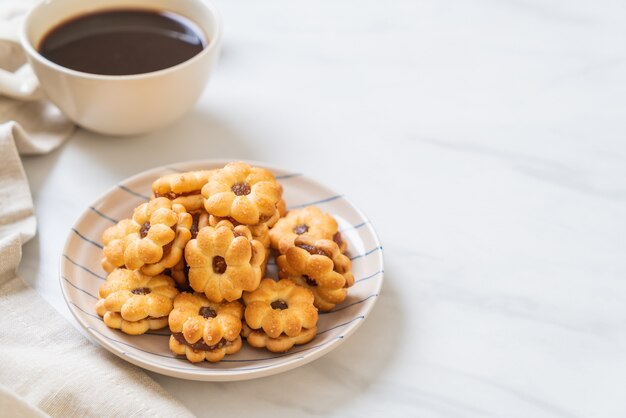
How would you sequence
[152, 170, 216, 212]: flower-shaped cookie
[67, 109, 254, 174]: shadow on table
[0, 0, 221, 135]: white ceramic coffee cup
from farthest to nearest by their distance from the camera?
[67, 109, 254, 174]: shadow on table < [0, 0, 221, 135]: white ceramic coffee cup < [152, 170, 216, 212]: flower-shaped cookie

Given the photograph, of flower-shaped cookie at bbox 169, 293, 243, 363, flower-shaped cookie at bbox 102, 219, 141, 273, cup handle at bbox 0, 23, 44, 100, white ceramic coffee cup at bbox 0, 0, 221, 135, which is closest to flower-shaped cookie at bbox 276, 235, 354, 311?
flower-shaped cookie at bbox 169, 293, 243, 363

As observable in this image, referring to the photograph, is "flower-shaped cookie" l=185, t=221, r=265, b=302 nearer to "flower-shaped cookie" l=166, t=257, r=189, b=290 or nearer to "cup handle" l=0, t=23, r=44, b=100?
"flower-shaped cookie" l=166, t=257, r=189, b=290

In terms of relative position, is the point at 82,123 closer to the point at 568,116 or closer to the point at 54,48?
the point at 54,48

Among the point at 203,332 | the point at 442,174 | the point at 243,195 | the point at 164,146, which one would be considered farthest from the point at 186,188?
the point at 442,174

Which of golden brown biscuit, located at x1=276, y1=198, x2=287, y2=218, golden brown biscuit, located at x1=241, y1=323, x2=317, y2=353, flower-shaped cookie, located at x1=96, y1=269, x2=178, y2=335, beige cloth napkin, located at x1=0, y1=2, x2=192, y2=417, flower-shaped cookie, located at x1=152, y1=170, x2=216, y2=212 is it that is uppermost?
flower-shaped cookie, located at x1=152, y1=170, x2=216, y2=212

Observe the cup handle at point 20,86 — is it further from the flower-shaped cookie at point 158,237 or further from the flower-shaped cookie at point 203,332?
the flower-shaped cookie at point 203,332

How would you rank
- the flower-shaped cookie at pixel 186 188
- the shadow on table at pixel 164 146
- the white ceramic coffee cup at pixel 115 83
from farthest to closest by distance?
the shadow on table at pixel 164 146 < the white ceramic coffee cup at pixel 115 83 < the flower-shaped cookie at pixel 186 188

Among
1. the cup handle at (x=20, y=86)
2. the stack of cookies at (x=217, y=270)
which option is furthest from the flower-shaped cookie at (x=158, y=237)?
the cup handle at (x=20, y=86)
